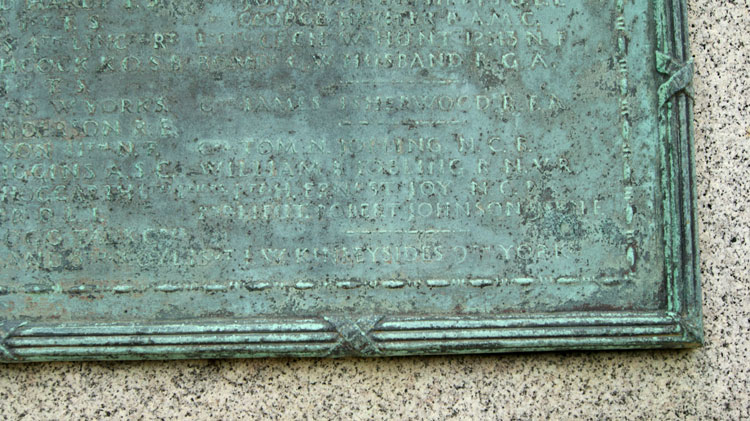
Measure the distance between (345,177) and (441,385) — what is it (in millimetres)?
730

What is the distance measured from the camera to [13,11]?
2.08 meters

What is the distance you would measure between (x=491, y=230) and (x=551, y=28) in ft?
2.25

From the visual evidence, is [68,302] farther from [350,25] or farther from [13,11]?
[350,25]

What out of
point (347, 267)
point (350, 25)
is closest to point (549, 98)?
point (350, 25)

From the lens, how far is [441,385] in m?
2.06

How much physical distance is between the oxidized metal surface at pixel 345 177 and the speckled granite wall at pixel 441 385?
4.0 inches

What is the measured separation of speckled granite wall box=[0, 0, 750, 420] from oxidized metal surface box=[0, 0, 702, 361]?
0.10 m

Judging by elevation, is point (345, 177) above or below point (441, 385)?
above

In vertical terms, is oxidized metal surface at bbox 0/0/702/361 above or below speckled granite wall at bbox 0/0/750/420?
above

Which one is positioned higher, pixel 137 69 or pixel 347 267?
pixel 137 69

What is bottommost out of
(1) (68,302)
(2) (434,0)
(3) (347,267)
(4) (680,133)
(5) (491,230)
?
(1) (68,302)

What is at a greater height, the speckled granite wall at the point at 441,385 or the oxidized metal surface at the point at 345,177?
the oxidized metal surface at the point at 345,177

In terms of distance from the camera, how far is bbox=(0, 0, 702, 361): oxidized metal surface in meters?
2.02

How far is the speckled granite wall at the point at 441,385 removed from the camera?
2053 mm
